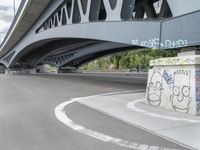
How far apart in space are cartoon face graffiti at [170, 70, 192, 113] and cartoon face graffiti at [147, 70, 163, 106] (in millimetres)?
815

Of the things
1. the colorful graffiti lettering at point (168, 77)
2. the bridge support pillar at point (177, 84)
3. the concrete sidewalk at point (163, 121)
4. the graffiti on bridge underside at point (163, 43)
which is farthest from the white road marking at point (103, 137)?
the graffiti on bridge underside at point (163, 43)

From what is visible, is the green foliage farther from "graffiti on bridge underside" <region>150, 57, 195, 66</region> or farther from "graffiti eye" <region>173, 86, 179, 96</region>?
"graffiti eye" <region>173, 86, 179, 96</region>

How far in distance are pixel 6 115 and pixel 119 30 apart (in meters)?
Answer: 8.85

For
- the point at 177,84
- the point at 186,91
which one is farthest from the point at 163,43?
the point at 186,91

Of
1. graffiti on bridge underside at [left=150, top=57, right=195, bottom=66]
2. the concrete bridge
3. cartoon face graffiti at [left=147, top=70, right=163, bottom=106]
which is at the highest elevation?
the concrete bridge

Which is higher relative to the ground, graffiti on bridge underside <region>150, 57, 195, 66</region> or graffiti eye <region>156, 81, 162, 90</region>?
graffiti on bridge underside <region>150, 57, 195, 66</region>

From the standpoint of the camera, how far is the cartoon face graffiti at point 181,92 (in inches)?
352

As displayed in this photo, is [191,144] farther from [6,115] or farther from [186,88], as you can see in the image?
[6,115]

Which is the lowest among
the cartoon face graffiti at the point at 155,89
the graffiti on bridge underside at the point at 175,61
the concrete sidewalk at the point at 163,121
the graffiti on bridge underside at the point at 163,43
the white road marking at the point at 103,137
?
the white road marking at the point at 103,137

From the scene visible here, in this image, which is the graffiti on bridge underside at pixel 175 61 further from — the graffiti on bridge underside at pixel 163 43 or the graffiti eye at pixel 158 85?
the graffiti on bridge underside at pixel 163 43

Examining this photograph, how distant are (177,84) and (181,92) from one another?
362 millimetres

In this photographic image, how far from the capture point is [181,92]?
9.21 m

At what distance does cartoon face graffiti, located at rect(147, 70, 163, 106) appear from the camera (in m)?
10.5

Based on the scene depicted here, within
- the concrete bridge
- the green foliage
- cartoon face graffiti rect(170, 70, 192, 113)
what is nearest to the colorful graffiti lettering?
cartoon face graffiti rect(170, 70, 192, 113)
